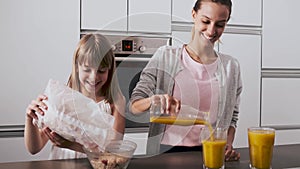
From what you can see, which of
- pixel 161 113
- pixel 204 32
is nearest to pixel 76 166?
pixel 161 113

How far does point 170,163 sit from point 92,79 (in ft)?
0.98

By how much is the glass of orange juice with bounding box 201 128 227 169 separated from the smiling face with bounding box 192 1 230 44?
15.1 inches

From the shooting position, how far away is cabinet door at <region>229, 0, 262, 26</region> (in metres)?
2.46

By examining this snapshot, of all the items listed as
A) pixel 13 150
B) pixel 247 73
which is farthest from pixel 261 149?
pixel 247 73

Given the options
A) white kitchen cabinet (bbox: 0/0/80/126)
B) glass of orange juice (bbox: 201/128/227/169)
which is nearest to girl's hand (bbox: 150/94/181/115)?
glass of orange juice (bbox: 201/128/227/169)

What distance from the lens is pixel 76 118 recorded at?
1001mm

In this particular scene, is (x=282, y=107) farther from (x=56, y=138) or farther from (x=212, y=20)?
(x=56, y=138)

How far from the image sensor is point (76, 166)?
1069mm

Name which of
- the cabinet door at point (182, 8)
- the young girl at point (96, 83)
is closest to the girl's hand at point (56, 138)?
the young girl at point (96, 83)

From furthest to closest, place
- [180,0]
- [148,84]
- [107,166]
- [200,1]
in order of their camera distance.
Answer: [180,0] → [200,1] → [148,84] → [107,166]

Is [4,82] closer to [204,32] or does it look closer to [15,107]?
[15,107]

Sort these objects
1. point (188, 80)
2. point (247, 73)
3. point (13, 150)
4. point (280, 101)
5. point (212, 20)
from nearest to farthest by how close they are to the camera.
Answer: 1. point (188, 80)
2. point (212, 20)
3. point (13, 150)
4. point (247, 73)
5. point (280, 101)

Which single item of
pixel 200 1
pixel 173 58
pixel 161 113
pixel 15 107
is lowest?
pixel 15 107

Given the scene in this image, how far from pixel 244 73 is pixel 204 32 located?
1183 mm
